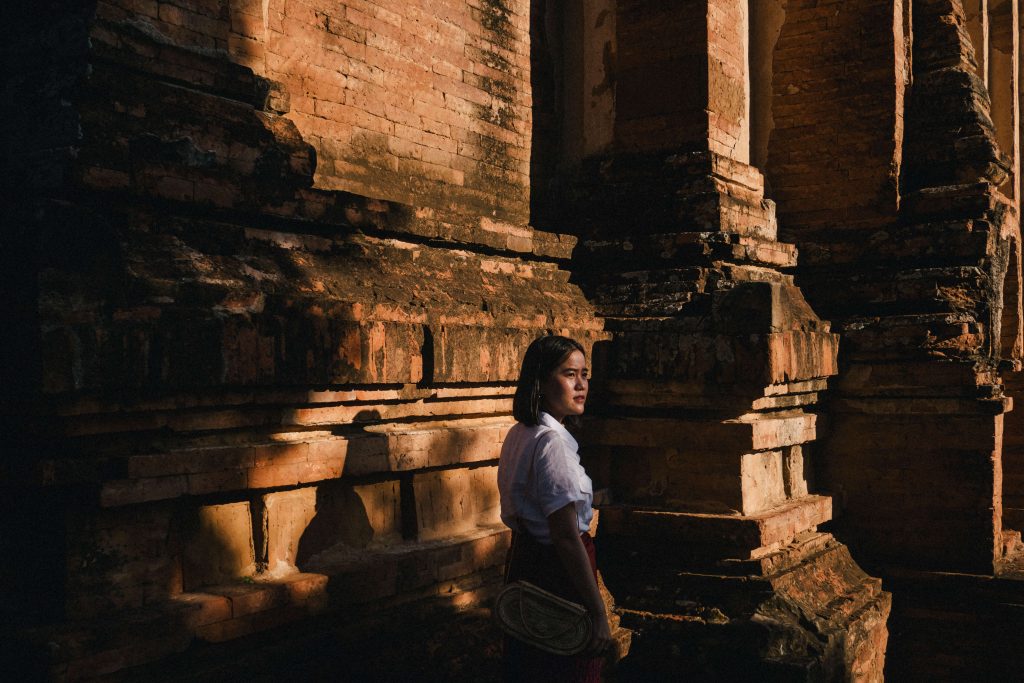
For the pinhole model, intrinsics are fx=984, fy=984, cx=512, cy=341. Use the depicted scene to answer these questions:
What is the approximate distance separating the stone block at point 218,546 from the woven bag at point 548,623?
0.98 m

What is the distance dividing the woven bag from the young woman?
0.14 feet

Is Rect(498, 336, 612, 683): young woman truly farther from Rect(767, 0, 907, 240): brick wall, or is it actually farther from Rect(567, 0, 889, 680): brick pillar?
Rect(767, 0, 907, 240): brick wall

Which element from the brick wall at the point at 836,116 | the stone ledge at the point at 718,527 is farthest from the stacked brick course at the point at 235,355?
the brick wall at the point at 836,116

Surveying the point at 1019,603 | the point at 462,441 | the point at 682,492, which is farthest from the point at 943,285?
the point at 462,441

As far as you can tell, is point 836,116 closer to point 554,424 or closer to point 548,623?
point 554,424

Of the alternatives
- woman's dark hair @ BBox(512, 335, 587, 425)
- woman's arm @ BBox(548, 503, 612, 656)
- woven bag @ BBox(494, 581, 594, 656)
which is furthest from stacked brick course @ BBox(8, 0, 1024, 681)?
woman's arm @ BBox(548, 503, 612, 656)

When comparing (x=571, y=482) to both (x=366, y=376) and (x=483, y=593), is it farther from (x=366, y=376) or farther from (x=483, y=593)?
(x=483, y=593)

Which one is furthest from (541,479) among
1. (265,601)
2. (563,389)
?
(265,601)

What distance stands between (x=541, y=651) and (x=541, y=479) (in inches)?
19.5

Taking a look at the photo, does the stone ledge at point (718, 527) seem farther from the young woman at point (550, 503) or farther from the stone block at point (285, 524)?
the stone block at point (285, 524)

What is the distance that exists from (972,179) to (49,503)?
590 cm

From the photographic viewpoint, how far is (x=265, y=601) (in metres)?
3.14

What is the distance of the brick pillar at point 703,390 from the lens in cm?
457

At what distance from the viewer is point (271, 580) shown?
3291mm
